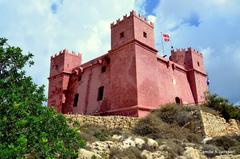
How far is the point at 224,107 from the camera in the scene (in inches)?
968

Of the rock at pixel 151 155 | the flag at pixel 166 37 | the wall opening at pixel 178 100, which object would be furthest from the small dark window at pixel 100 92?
the rock at pixel 151 155

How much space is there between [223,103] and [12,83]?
19.3 meters

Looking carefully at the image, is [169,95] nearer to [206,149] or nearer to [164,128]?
[164,128]

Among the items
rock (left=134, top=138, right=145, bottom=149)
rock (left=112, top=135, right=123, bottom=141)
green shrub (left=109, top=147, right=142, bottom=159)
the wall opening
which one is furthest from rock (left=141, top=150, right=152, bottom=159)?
the wall opening

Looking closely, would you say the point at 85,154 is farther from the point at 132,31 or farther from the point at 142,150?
the point at 132,31

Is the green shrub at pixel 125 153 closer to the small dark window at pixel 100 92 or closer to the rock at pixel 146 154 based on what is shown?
the rock at pixel 146 154

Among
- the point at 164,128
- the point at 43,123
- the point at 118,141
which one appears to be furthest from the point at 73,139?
the point at 164,128

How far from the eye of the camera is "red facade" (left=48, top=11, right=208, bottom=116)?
23.7 meters

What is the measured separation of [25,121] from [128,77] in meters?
16.6

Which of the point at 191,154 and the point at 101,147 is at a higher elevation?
the point at 101,147

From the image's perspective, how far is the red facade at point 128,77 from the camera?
23.7 meters

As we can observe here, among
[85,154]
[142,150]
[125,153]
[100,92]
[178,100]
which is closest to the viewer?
[85,154]

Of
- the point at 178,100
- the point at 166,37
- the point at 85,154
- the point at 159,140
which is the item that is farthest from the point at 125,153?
the point at 166,37

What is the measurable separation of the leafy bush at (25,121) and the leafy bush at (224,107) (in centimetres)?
1712
